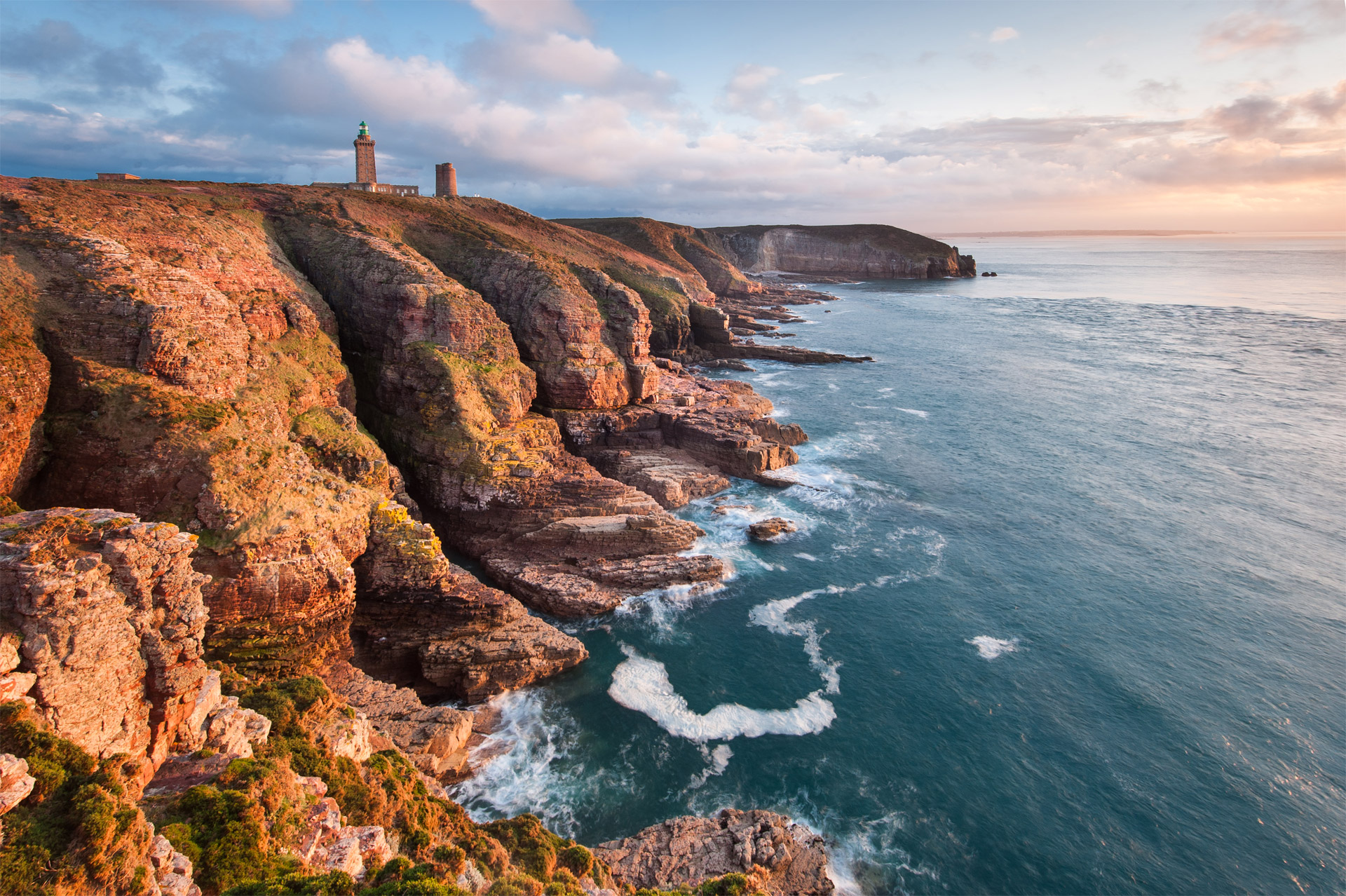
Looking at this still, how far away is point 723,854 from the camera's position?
2475 cm

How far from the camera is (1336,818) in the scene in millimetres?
27359

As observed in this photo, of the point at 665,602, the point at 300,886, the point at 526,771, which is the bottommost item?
the point at 526,771

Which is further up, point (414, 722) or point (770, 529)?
point (770, 529)

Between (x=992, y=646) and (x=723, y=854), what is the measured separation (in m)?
21.0

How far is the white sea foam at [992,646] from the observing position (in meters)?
37.5

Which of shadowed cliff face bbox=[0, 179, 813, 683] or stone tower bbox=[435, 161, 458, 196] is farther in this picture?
stone tower bbox=[435, 161, 458, 196]

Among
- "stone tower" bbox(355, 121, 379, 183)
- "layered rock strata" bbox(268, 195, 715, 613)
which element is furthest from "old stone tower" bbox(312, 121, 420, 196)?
"layered rock strata" bbox(268, 195, 715, 613)

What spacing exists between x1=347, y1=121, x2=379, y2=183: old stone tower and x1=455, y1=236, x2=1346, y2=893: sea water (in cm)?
6767

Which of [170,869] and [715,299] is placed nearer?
[170,869]

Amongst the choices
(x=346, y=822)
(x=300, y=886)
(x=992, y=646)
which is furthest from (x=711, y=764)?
(x=300, y=886)

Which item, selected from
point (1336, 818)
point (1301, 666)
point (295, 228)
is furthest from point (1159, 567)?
point (295, 228)

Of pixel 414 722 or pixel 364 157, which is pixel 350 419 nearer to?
pixel 414 722

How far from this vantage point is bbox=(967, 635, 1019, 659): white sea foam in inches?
1478

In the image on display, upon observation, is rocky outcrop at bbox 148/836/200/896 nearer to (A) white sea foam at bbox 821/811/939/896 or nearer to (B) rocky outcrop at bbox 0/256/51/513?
(A) white sea foam at bbox 821/811/939/896
